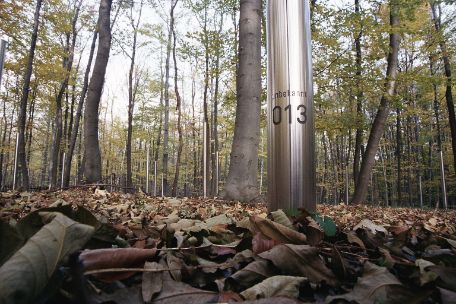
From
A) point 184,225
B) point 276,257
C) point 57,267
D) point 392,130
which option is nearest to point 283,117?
point 184,225

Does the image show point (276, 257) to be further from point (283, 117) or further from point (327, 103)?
point (327, 103)

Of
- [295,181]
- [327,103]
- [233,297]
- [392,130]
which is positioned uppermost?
[392,130]

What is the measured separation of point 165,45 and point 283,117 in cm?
2345

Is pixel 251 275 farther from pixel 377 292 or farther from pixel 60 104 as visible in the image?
pixel 60 104

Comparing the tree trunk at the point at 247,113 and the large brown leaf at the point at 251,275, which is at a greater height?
the tree trunk at the point at 247,113

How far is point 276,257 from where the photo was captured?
2.65 ft

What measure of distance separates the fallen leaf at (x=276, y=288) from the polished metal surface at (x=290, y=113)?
4.24 feet

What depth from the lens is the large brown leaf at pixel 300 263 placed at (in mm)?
787

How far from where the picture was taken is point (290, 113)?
6.62 ft

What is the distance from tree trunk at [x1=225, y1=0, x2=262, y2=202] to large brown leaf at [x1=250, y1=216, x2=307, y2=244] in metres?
4.04

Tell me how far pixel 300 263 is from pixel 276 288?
0.13m

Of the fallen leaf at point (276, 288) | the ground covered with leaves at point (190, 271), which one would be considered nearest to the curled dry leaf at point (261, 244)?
the ground covered with leaves at point (190, 271)

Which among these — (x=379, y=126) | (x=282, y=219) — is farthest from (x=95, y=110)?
(x=282, y=219)

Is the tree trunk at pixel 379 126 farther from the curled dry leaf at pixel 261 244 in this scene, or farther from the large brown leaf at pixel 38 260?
the large brown leaf at pixel 38 260
